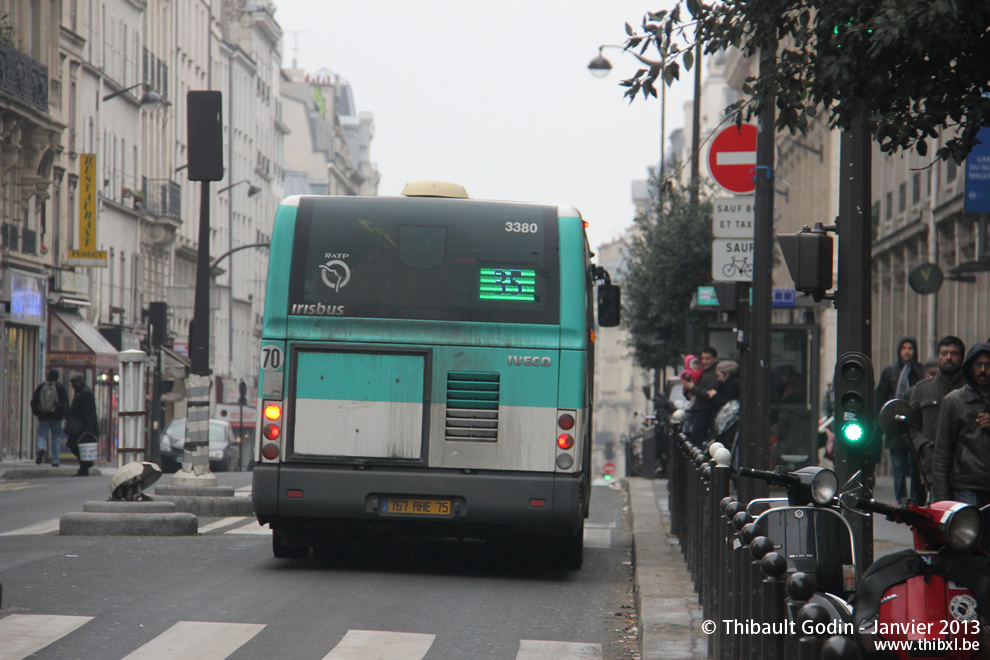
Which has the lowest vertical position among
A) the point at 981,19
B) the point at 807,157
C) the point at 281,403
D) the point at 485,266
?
the point at 281,403

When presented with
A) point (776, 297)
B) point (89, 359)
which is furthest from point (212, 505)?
point (89, 359)

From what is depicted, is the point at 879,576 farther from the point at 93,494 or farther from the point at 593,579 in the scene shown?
the point at 93,494

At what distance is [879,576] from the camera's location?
233 inches

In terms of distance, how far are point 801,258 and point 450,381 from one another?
9.07ft

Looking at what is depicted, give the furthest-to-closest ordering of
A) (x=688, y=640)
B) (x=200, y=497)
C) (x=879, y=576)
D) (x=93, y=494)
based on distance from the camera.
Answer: (x=93, y=494) < (x=200, y=497) < (x=688, y=640) < (x=879, y=576)

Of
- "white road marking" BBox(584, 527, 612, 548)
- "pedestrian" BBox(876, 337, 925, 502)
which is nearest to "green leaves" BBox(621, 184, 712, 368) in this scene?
"pedestrian" BBox(876, 337, 925, 502)

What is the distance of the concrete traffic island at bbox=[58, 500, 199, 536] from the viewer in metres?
14.3

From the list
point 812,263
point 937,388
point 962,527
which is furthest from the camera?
point 937,388

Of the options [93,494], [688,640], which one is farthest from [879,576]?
[93,494]

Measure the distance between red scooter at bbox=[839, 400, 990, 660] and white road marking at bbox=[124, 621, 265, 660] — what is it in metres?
3.71

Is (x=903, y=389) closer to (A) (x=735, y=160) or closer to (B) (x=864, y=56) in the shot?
(A) (x=735, y=160)

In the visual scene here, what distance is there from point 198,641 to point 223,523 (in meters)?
7.77

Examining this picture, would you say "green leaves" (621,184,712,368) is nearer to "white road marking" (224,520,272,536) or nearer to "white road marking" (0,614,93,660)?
"white road marking" (224,520,272,536)

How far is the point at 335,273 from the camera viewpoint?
12094 millimetres
